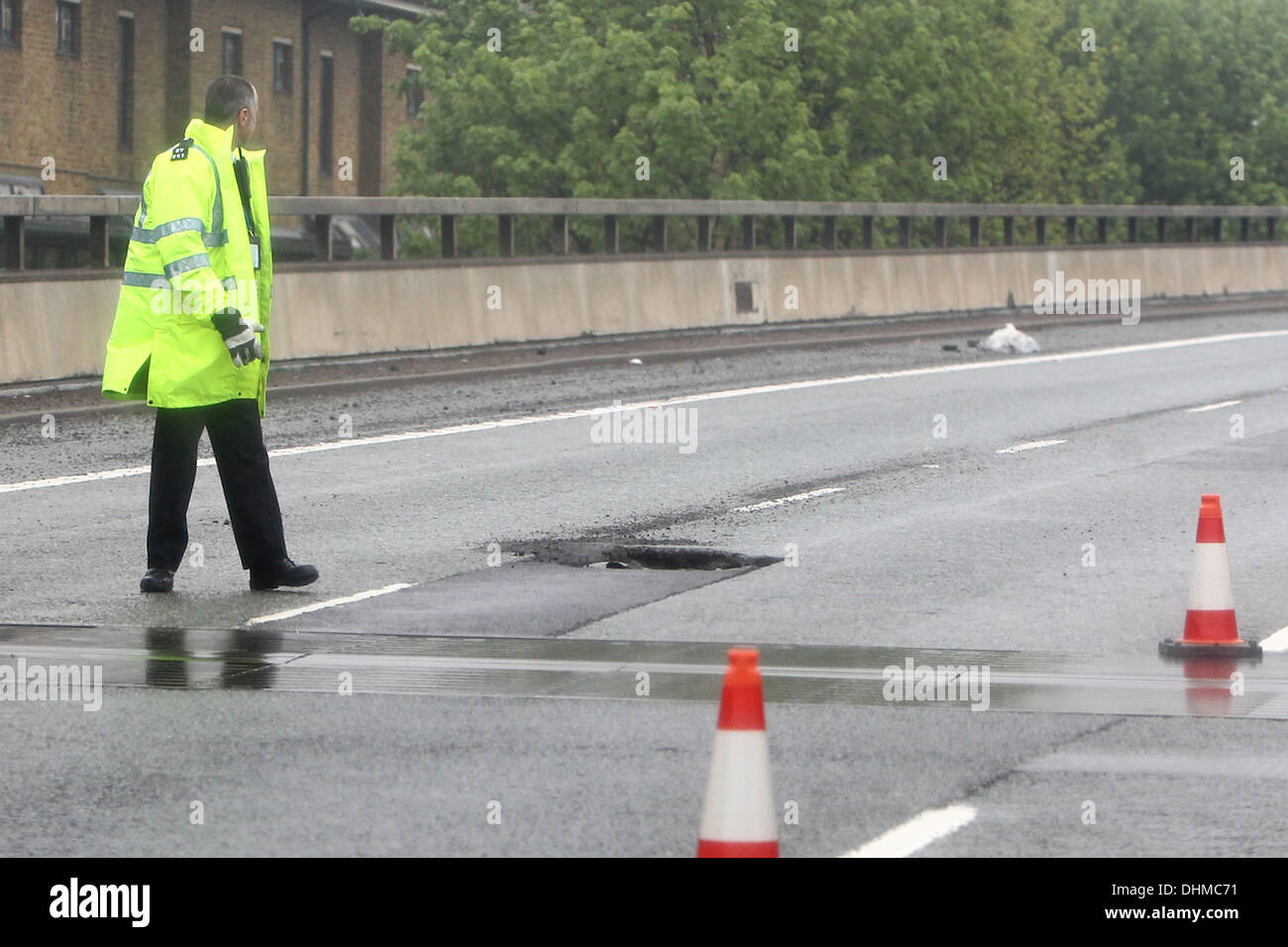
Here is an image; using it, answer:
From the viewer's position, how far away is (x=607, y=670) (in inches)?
334

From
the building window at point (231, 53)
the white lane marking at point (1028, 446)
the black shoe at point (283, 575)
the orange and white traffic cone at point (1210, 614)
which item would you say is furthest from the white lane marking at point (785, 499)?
the building window at point (231, 53)

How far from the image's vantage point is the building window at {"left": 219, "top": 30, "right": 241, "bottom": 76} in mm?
46156

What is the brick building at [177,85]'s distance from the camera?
135 ft

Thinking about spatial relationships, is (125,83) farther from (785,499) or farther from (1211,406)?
(785,499)

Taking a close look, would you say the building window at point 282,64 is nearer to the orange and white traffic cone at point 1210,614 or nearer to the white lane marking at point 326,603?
the white lane marking at point 326,603

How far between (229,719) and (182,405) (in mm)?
2757

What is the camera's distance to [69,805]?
21.2ft

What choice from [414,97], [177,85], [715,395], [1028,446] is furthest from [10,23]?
[1028,446]

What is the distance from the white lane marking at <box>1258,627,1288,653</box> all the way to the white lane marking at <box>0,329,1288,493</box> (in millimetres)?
6975

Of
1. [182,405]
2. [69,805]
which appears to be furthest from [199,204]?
[69,805]

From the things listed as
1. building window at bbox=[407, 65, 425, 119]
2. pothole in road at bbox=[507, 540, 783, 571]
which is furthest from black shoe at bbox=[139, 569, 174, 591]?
building window at bbox=[407, 65, 425, 119]

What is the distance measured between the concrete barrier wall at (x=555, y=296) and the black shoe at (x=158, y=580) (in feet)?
23.7
